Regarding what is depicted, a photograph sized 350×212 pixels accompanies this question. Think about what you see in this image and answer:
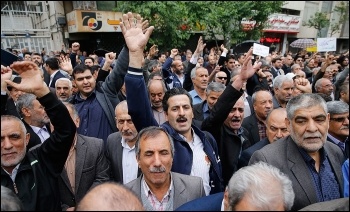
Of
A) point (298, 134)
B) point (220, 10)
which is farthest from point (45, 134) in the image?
point (220, 10)

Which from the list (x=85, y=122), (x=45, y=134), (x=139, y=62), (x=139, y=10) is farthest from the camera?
(x=139, y=10)

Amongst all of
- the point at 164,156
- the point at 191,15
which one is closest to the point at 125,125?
the point at 164,156

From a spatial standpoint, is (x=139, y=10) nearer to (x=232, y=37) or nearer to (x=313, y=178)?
(x=232, y=37)

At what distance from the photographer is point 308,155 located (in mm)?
2162

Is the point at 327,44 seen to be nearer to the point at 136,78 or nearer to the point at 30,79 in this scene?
the point at 136,78

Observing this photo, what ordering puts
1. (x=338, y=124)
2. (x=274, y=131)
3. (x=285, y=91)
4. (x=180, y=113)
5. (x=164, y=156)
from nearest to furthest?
(x=164, y=156), (x=180, y=113), (x=274, y=131), (x=338, y=124), (x=285, y=91)

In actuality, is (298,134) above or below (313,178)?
above

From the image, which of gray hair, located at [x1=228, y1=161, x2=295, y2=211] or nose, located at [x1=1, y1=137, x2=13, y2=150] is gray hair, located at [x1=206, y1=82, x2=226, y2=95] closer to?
gray hair, located at [x1=228, y1=161, x2=295, y2=211]

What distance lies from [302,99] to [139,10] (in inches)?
490

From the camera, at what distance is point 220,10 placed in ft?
46.9

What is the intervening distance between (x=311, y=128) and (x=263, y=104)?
1.44 metres

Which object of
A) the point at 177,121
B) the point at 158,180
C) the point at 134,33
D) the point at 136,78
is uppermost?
the point at 134,33

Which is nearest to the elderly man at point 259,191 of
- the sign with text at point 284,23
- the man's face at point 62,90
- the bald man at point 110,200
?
the bald man at point 110,200

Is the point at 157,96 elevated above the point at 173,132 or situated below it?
above
